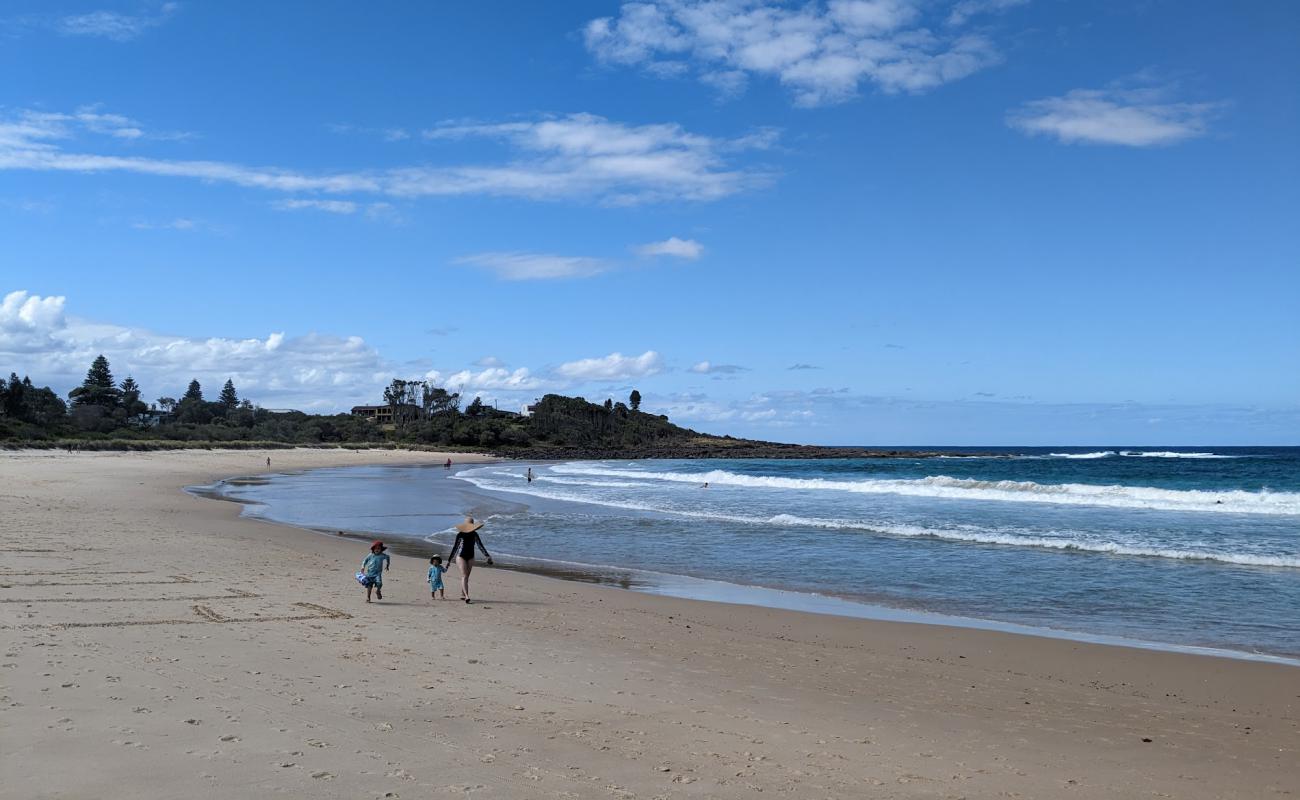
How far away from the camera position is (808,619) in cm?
1290

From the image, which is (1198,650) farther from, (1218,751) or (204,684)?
(204,684)

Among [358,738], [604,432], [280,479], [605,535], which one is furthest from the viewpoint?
[604,432]

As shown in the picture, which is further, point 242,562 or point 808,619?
point 242,562

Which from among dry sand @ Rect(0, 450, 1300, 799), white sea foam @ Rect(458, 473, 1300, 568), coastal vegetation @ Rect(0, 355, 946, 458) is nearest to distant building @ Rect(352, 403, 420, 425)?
coastal vegetation @ Rect(0, 355, 946, 458)

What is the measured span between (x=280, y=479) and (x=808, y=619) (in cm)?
4559

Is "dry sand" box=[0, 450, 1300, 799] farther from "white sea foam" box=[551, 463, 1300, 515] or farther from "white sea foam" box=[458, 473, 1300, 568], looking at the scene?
"white sea foam" box=[551, 463, 1300, 515]

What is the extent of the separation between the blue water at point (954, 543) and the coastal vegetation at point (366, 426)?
5507cm

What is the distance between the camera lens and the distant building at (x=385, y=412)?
162125 mm

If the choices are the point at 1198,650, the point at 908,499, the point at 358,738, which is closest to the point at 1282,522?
the point at 908,499

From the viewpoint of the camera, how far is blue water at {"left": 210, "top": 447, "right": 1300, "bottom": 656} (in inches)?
549

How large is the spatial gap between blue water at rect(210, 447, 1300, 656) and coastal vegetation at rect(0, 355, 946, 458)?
5507 centimetres

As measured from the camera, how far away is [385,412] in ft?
573

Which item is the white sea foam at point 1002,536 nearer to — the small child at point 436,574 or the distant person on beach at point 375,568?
the small child at point 436,574

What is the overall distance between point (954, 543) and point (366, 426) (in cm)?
13032
